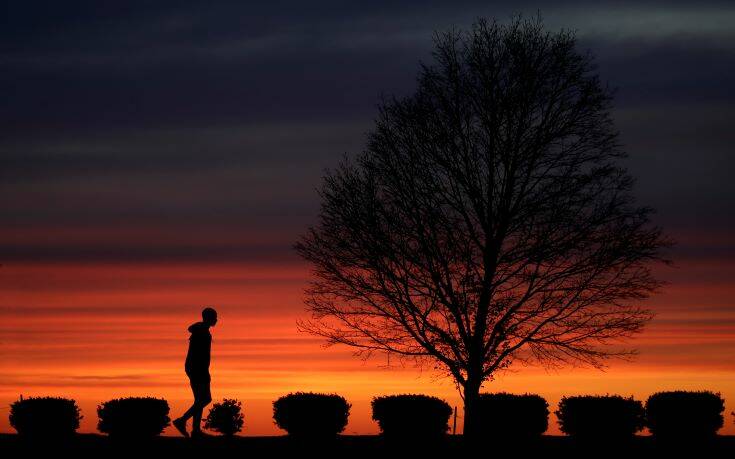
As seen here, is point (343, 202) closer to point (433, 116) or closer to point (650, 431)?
point (433, 116)

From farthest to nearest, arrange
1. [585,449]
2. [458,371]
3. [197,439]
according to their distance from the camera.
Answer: [458,371] < [585,449] < [197,439]

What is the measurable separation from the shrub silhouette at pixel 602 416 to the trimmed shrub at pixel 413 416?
2916 millimetres

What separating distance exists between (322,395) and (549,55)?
11151 mm

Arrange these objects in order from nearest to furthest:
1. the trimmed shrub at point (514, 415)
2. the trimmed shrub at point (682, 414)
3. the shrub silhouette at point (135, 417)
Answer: the shrub silhouette at point (135, 417) < the trimmed shrub at point (514, 415) < the trimmed shrub at point (682, 414)

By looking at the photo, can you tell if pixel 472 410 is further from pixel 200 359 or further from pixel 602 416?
pixel 200 359

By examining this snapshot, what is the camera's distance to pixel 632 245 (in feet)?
94.2

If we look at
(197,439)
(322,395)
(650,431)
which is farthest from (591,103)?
(197,439)

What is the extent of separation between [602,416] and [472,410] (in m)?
2.92

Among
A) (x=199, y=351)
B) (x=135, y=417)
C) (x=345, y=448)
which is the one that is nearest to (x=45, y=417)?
(x=135, y=417)

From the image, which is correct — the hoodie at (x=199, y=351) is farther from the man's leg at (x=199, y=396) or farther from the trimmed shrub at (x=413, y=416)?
the trimmed shrub at (x=413, y=416)

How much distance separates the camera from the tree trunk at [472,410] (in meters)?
25.0

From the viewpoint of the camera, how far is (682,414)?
2539 cm

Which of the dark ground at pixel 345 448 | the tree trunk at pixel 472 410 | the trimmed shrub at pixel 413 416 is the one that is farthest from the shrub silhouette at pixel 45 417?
the tree trunk at pixel 472 410

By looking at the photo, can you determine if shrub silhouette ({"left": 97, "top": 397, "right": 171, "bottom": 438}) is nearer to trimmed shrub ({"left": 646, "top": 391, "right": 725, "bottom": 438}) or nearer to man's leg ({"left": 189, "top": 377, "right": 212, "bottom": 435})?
man's leg ({"left": 189, "top": 377, "right": 212, "bottom": 435})
